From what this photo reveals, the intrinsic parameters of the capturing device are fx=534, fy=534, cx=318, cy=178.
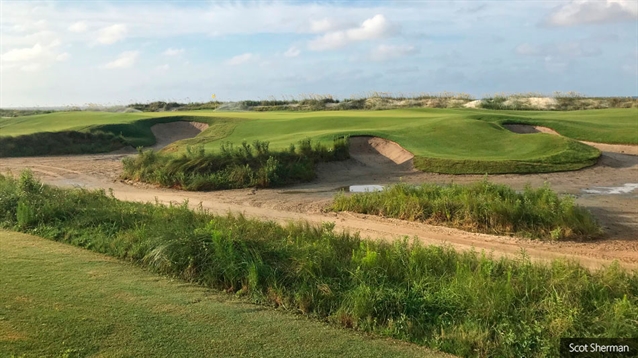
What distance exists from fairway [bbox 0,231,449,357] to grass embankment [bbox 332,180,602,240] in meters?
6.70

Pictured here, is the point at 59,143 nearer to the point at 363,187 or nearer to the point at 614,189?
the point at 363,187

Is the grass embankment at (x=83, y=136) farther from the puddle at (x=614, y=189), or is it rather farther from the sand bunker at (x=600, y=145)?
the puddle at (x=614, y=189)

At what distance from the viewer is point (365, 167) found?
21.3m

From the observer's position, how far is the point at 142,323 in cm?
586

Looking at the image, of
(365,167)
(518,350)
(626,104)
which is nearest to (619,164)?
(365,167)

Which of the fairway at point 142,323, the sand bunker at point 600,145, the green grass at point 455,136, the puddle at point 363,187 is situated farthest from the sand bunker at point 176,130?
the fairway at point 142,323

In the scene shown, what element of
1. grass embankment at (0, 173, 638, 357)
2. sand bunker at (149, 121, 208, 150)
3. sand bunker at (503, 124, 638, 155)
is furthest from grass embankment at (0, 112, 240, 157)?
grass embankment at (0, 173, 638, 357)

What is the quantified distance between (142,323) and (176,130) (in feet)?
108

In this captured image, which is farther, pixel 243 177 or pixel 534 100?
pixel 534 100

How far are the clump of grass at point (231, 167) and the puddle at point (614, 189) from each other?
9.11 meters

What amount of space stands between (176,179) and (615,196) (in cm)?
1384

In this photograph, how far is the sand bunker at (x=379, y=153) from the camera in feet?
69.5

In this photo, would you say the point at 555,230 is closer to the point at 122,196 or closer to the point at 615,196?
the point at 615,196

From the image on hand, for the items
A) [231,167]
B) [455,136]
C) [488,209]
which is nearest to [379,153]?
[455,136]
